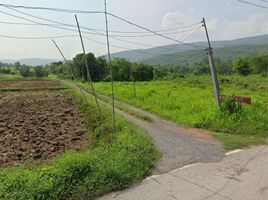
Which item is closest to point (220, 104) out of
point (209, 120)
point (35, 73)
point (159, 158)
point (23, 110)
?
point (209, 120)

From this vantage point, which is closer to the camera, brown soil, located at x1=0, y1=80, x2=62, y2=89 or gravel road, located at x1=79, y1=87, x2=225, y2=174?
gravel road, located at x1=79, y1=87, x2=225, y2=174

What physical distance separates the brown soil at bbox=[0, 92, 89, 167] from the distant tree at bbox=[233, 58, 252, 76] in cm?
5431

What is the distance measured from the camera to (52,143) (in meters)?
10.1

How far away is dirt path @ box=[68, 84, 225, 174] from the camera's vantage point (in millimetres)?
7014

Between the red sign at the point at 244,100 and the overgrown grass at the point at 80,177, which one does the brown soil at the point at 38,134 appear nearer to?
the overgrown grass at the point at 80,177

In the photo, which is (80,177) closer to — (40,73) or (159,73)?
Result: (159,73)

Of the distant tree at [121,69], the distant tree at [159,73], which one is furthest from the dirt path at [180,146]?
the distant tree at [159,73]

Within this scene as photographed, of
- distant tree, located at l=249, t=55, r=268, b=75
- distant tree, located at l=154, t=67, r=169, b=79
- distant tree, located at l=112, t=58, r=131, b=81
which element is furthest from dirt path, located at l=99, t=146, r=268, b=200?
distant tree, located at l=249, t=55, r=268, b=75

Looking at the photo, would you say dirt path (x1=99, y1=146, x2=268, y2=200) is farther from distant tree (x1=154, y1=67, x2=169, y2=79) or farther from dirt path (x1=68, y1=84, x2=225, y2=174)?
distant tree (x1=154, y1=67, x2=169, y2=79)

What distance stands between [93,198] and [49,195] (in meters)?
0.81

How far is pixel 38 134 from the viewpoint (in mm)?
→ 11578

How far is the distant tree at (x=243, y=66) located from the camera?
2505 inches

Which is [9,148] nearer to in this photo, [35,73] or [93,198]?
[93,198]

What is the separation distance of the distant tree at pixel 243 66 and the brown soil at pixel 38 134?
54313mm
